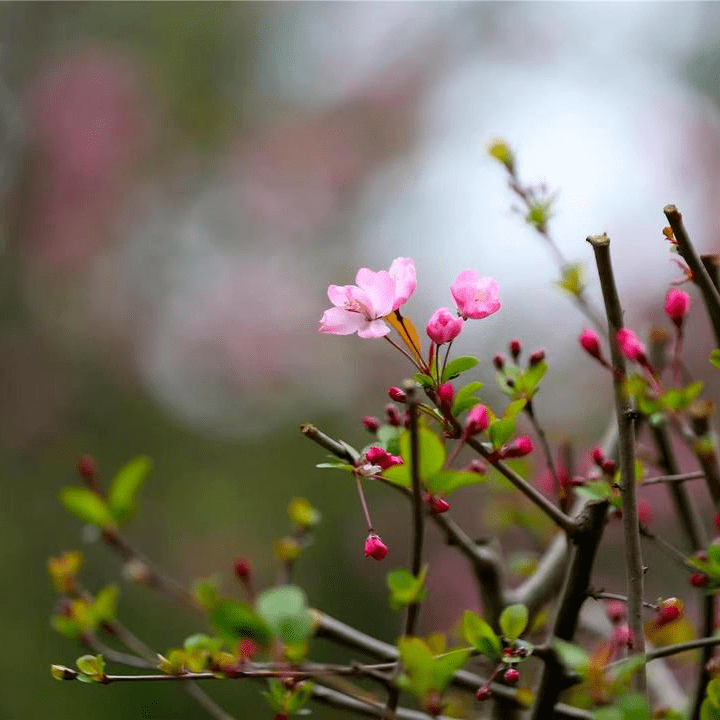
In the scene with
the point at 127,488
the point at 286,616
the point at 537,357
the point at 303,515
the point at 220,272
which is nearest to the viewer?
the point at 286,616

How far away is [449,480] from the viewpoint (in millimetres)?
425

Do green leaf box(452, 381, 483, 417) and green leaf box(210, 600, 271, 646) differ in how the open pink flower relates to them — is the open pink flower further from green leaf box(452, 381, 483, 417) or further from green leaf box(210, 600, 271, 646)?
green leaf box(210, 600, 271, 646)

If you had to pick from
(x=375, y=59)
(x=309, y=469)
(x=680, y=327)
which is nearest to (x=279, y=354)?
(x=309, y=469)

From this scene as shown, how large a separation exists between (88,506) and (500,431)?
1.34 ft

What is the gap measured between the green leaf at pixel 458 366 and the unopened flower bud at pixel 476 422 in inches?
0.9

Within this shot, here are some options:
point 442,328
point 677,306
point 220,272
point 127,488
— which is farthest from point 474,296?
point 220,272

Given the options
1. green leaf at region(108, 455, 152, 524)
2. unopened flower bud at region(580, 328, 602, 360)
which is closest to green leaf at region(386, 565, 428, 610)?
unopened flower bud at region(580, 328, 602, 360)

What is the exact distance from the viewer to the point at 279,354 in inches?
130

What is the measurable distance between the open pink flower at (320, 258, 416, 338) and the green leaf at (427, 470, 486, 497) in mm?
107

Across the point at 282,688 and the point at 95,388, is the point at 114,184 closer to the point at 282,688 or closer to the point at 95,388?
the point at 95,388

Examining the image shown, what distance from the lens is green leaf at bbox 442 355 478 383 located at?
51 cm

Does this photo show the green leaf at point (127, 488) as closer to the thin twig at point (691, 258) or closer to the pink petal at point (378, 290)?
the pink petal at point (378, 290)

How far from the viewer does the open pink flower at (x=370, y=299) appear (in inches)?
20.1

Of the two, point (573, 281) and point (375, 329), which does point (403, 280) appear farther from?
point (573, 281)
